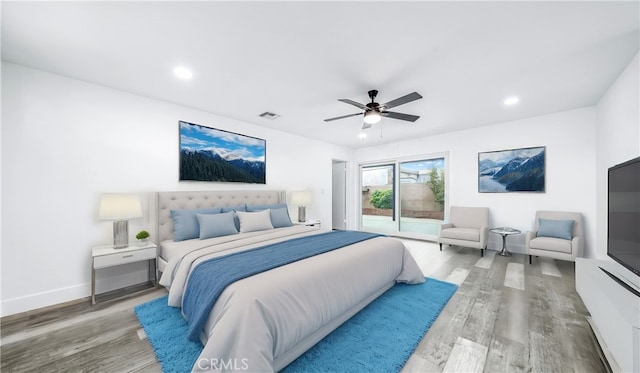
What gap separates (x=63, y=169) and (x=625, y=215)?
5.44m

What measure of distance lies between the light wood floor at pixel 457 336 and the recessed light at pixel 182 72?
260 cm

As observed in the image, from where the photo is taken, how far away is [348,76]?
104 inches

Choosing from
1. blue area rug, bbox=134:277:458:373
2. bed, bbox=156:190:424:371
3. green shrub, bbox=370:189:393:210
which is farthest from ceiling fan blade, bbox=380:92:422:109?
green shrub, bbox=370:189:393:210

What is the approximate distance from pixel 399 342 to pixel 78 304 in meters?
3.43

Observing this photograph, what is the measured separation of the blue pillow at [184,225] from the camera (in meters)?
3.05

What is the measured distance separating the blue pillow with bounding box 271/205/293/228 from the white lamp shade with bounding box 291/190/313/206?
2.45ft

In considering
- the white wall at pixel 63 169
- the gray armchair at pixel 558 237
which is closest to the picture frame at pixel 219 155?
the white wall at pixel 63 169

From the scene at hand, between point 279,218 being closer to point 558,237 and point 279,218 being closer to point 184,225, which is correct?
point 184,225

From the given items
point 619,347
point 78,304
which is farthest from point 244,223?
point 619,347

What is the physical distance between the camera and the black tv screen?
169 centimetres

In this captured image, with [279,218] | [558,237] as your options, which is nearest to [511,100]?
[558,237]

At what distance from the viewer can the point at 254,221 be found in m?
3.51

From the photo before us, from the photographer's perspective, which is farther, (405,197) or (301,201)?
(405,197)

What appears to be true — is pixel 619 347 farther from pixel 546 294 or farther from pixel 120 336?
pixel 120 336
